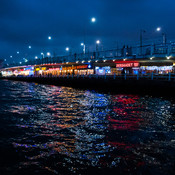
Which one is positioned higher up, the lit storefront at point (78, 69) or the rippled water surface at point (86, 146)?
the lit storefront at point (78, 69)

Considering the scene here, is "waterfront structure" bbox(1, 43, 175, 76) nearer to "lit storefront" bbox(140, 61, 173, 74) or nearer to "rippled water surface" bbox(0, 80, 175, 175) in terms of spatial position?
"lit storefront" bbox(140, 61, 173, 74)

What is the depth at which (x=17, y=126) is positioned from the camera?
289 inches

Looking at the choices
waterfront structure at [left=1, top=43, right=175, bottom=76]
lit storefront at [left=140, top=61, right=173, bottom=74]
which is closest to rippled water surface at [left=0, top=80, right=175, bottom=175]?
waterfront structure at [left=1, top=43, right=175, bottom=76]

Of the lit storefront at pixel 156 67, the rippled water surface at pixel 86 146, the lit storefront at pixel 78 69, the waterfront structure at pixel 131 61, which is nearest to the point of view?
the rippled water surface at pixel 86 146

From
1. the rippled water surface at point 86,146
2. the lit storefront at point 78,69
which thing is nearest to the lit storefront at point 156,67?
the lit storefront at point 78,69

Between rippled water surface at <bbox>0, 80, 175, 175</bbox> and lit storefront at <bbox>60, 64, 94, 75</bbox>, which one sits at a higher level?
lit storefront at <bbox>60, 64, 94, 75</bbox>

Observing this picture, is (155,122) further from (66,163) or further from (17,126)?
(17,126)

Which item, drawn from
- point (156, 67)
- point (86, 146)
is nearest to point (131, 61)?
point (156, 67)

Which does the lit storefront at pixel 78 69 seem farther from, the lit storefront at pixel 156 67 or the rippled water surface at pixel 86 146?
the rippled water surface at pixel 86 146

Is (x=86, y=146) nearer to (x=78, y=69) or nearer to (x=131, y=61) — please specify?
(x=131, y=61)

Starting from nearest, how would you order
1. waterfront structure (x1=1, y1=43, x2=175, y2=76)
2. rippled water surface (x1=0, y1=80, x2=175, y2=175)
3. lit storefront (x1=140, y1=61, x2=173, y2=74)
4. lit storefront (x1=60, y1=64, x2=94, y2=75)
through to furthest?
rippled water surface (x1=0, y1=80, x2=175, y2=175), waterfront structure (x1=1, y1=43, x2=175, y2=76), lit storefront (x1=140, y1=61, x2=173, y2=74), lit storefront (x1=60, y1=64, x2=94, y2=75)

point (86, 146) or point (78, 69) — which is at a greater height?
point (78, 69)

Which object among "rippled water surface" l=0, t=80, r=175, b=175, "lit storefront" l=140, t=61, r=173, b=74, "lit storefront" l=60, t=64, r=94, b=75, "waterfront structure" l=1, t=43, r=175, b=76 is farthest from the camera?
"lit storefront" l=60, t=64, r=94, b=75

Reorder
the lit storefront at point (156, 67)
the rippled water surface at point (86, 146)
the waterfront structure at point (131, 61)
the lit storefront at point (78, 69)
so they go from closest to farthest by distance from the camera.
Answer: the rippled water surface at point (86, 146)
the waterfront structure at point (131, 61)
the lit storefront at point (156, 67)
the lit storefront at point (78, 69)
